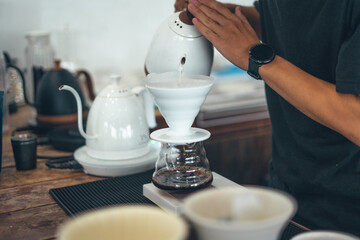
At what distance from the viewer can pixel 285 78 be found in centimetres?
116

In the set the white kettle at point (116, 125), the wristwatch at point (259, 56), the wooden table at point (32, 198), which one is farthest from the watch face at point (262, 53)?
the wooden table at point (32, 198)

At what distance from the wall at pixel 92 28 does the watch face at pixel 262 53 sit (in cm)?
195

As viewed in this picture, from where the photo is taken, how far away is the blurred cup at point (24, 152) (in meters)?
1.43

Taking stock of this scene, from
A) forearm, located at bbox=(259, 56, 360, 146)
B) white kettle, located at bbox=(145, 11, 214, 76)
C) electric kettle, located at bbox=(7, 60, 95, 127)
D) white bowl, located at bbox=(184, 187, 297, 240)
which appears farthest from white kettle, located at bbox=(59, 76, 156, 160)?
white bowl, located at bbox=(184, 187, 297, 240)

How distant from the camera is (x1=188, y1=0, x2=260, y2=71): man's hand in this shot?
1.23 m

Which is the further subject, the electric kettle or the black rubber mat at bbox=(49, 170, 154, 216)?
the electric kettle

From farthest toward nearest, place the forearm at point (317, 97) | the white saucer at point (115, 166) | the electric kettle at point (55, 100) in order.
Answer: the electric kettle at point (55, 100) → the white saucer at point (115, 166) → the forearm at point (317, 97)

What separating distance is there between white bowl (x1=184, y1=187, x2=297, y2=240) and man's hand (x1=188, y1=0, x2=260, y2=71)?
2.22 ft

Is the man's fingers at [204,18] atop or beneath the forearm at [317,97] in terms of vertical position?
atop

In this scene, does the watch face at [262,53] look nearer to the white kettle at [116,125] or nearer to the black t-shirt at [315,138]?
the black t-shirt at [315,138]

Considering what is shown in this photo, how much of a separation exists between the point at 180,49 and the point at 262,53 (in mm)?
213

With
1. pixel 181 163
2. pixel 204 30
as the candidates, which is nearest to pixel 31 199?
pixel 181 163

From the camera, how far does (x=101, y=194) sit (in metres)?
1.19

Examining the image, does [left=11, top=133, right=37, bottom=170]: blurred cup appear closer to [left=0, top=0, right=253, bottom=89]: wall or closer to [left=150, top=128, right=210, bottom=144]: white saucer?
[left=150, top=128, right=210, bottom=144]: white saucer
